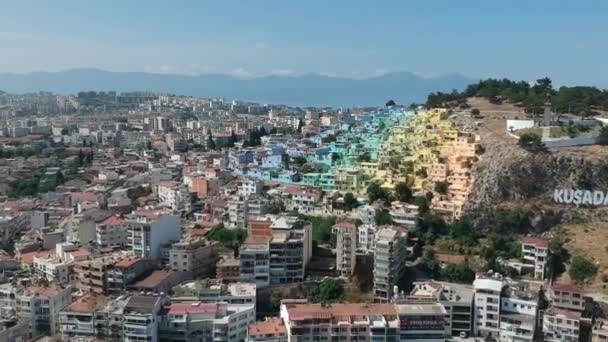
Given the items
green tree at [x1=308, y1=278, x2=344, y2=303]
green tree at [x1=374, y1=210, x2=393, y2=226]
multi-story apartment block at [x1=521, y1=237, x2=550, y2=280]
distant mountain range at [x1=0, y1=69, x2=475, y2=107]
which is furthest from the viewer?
distant mountain range at [x1=0, y1=69, x2=475, y2=107]

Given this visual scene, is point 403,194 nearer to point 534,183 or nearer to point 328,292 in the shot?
point 534,183

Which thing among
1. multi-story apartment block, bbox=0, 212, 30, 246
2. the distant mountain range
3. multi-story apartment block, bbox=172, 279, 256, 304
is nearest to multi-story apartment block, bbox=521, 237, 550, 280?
multi-story apartment block, bbox=172, 279, 256, 304

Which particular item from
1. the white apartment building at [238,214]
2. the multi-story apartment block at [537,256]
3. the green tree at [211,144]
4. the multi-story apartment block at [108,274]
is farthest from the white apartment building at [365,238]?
the green tree at [211,144]

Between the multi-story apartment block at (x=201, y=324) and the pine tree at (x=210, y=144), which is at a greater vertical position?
the pine tree at (x=210, y=144)

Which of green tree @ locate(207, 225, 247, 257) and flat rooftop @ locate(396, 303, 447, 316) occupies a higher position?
green tree @ locate(207, 225, 247, 257)

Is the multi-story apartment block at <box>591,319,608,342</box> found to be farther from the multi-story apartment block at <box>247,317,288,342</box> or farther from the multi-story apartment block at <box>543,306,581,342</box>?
the multi-story apartment block at <box>247,317,288,342</box>

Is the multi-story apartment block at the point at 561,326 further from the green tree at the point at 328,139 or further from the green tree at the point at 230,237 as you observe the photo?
the green tree at the point at 328,139
